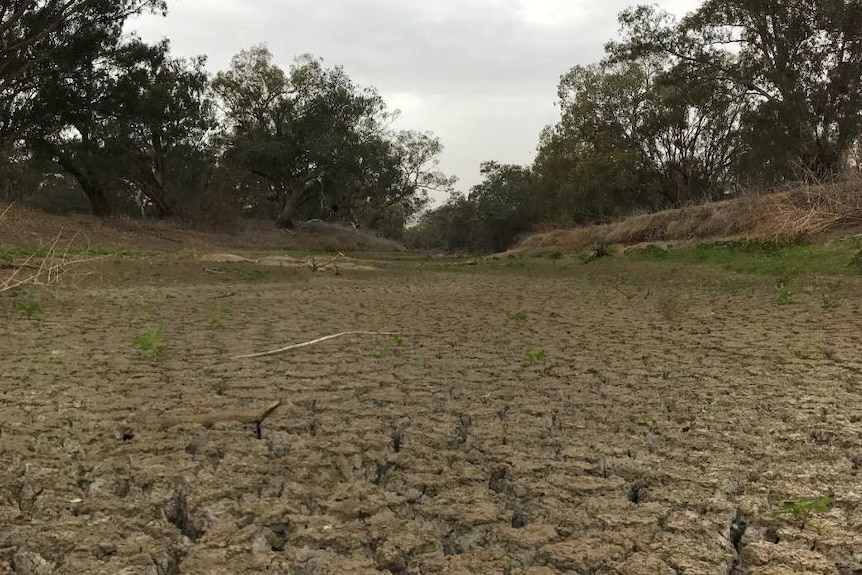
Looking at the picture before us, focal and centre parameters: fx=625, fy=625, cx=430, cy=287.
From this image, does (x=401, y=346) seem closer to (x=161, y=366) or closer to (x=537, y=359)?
(x=537, y=359)

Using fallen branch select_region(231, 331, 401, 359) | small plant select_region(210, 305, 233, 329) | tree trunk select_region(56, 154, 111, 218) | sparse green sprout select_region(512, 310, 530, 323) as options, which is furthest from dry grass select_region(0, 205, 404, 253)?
sparse green sprout select_region(512, 310, 530, 323)

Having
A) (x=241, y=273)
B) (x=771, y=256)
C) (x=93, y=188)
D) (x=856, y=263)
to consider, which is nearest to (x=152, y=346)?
(x=241, y=273)

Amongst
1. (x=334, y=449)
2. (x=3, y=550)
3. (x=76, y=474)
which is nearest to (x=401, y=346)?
(x=334, y=449)

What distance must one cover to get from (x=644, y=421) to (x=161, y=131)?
92.7 ft

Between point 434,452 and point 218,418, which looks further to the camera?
point 218,418

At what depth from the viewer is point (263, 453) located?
254cm

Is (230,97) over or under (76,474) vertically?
over

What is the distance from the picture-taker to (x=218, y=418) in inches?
115

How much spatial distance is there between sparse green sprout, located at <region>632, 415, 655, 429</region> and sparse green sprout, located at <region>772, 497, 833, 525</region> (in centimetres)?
85

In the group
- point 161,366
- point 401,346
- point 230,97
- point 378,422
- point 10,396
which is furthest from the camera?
point 230,97

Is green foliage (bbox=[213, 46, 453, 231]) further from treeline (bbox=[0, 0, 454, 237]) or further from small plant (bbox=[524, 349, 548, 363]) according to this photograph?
small plant (bbox=[524, 349, 548, 363])

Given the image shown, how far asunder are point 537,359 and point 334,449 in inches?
83.8

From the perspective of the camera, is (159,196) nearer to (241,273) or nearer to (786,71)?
(241,273)

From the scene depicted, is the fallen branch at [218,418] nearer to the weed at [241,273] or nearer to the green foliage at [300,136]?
the weed at [241,273]
